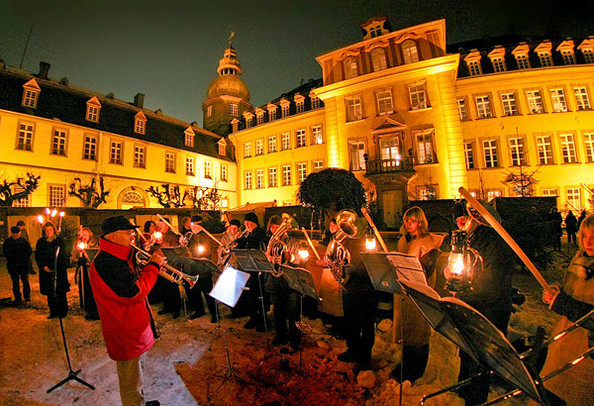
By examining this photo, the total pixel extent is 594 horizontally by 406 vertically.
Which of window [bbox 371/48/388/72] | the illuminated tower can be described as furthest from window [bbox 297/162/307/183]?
the illuminated tower

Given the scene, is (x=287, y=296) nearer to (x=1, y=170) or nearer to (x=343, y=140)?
(x=343, y=140)

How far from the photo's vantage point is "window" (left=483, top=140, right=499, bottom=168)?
2312cm

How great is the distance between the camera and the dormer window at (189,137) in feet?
106

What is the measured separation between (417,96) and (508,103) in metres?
9.05

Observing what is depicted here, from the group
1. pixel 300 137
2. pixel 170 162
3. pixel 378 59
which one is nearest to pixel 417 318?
pixel 378 59

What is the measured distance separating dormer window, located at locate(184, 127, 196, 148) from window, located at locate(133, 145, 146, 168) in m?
5.72

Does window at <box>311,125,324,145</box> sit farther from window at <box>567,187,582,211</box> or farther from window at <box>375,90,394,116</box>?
window at <box>567,187,582,211</box>

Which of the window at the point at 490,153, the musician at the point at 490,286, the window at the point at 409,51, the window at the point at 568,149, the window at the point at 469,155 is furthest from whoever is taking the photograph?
the window at the point at 469,155

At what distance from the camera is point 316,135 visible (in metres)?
28.7

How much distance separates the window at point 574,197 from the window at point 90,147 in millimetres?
42186

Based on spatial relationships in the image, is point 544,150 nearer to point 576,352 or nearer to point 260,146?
point 576,352

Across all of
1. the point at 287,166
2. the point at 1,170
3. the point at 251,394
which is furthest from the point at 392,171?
the point at 1,170

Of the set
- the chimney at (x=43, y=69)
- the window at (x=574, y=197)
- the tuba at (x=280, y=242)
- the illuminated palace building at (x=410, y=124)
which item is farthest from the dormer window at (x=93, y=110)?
the window at (x=574, y=197)

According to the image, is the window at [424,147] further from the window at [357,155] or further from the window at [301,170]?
the window at [301,170]
